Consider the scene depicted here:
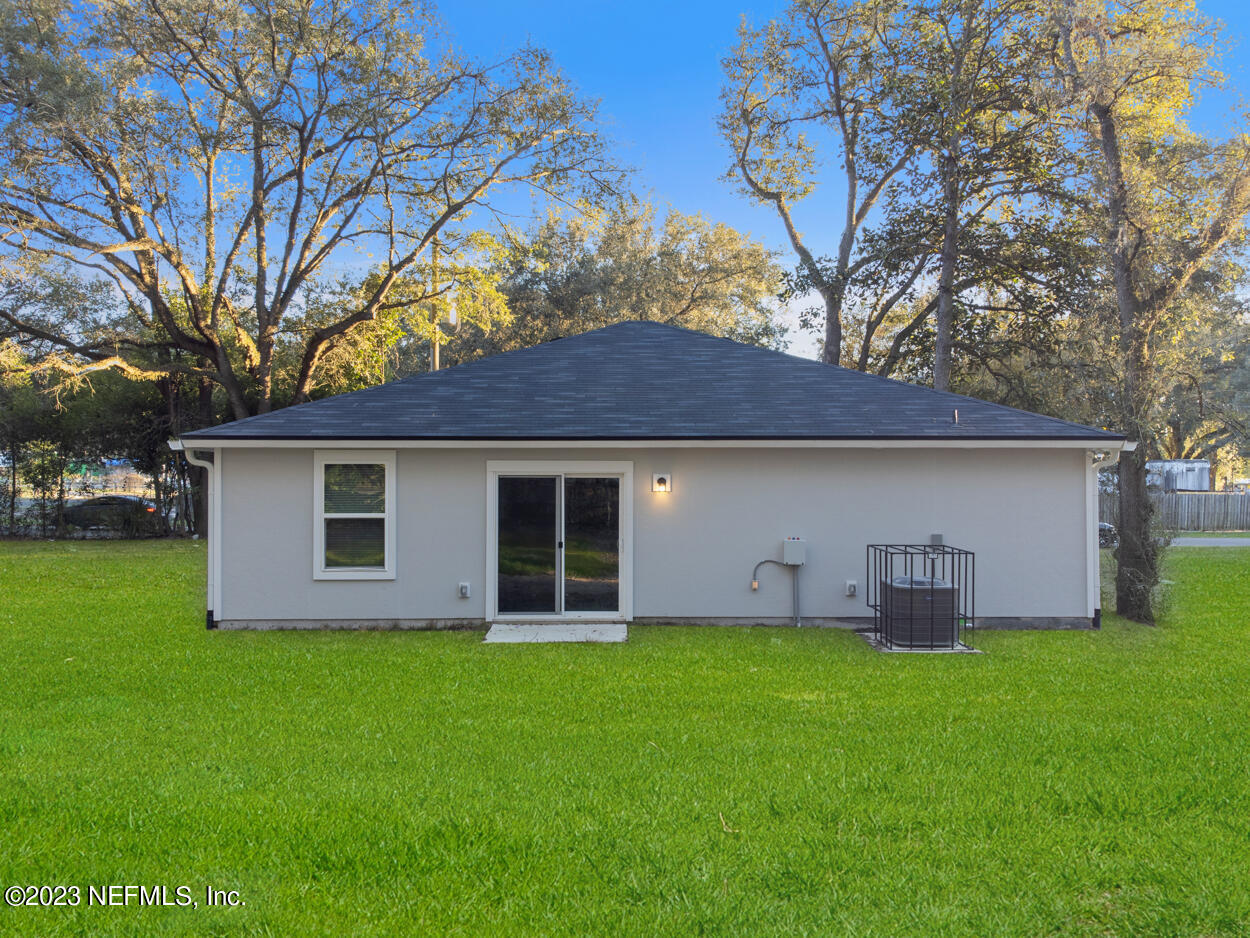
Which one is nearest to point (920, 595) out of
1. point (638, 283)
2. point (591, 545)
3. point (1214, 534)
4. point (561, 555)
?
point (591, 545)

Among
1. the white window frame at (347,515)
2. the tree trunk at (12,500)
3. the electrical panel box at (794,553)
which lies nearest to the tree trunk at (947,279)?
the electrical panel box at (794,553)

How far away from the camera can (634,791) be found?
4.31 meters

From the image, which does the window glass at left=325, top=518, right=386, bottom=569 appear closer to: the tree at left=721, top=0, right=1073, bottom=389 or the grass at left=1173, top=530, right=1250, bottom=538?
the tree at left=721, top=0, right=1073, bottom=389

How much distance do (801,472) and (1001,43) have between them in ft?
47.3

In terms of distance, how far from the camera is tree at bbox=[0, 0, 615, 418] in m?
18.0

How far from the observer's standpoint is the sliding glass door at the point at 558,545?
384 inches

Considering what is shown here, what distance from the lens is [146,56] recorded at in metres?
19.0

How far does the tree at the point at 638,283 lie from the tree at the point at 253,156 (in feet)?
17.7

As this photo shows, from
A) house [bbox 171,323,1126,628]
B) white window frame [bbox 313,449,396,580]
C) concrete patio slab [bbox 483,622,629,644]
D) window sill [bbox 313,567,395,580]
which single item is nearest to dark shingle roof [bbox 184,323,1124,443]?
house [bbox 171,323,1126,628]

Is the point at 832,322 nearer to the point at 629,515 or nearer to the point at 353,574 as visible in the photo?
the point at 629,515

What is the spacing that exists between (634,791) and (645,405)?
6.46 m

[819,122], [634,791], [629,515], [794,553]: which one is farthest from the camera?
[819,122]

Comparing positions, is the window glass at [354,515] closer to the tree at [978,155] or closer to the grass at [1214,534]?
the tree at [978,155]

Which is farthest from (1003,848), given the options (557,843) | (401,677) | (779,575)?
(779,575)
